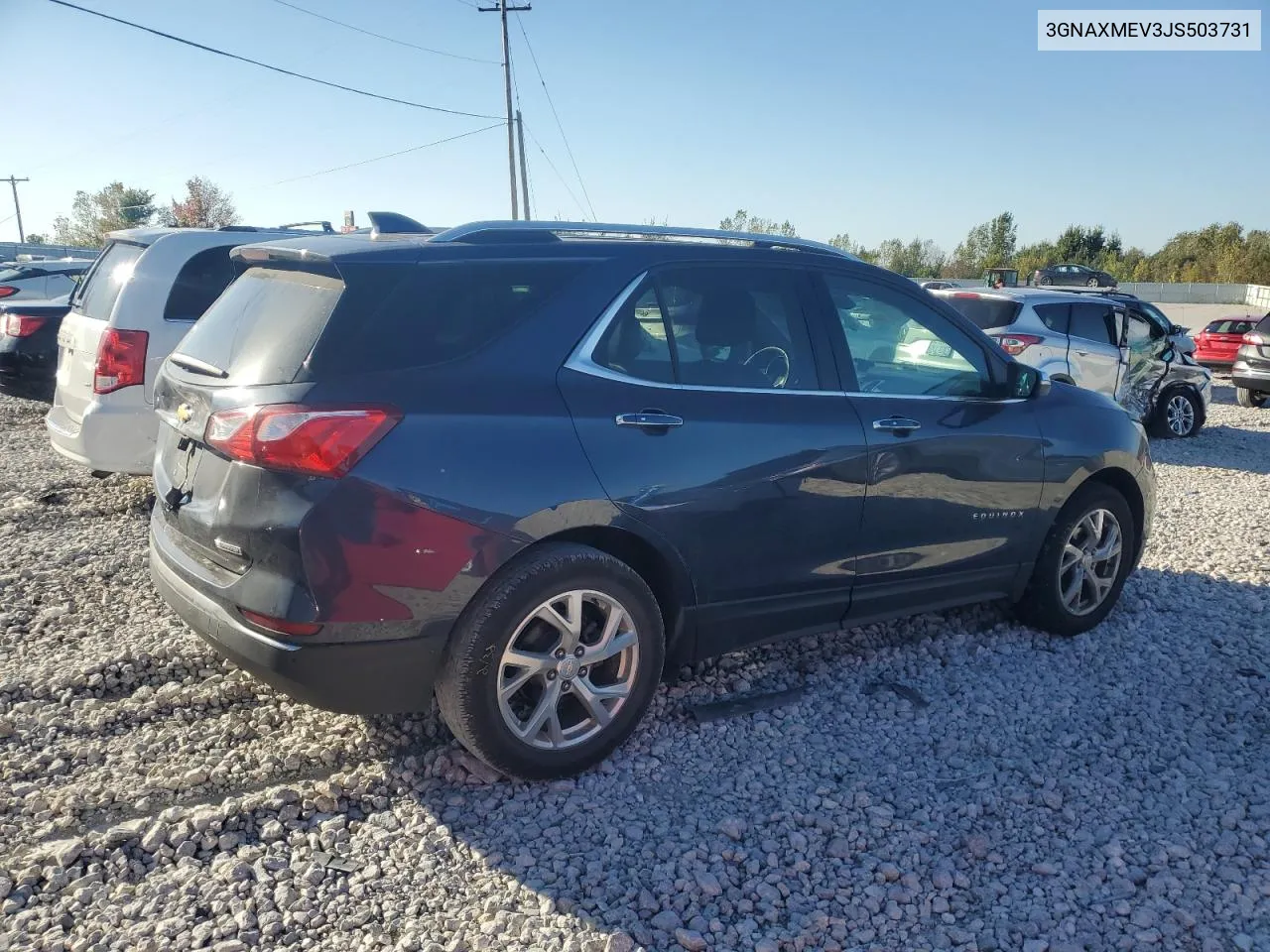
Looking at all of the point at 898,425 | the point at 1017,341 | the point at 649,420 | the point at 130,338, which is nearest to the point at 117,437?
the point at 130,338

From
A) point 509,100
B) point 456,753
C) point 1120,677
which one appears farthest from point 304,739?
point 509,100

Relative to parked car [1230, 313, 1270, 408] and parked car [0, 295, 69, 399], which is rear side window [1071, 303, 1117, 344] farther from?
parked car [0, 295, 69, 399]

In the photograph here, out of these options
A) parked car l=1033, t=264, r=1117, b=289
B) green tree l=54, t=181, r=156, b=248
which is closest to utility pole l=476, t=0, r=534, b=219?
parked car l=1033, t=264, r=1117, b=289

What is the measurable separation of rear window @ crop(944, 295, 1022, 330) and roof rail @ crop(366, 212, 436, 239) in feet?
26.4

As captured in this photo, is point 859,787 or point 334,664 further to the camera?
point 859,787

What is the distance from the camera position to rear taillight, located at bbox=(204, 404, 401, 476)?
2863mm

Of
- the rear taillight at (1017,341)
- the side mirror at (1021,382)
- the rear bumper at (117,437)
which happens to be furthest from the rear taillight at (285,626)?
the rear taillight at (1017,341)

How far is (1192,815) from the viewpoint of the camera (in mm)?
3320

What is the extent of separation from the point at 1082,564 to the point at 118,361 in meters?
5.44

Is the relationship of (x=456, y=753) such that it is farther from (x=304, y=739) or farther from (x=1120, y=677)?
(x=1120, y=677)

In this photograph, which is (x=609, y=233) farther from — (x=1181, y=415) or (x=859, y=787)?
(x=1181, y=415)

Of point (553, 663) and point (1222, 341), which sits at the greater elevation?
point (1222, 341)

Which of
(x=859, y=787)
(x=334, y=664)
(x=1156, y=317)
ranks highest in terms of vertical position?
(x=1156, y=317)

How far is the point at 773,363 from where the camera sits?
3.86 m
